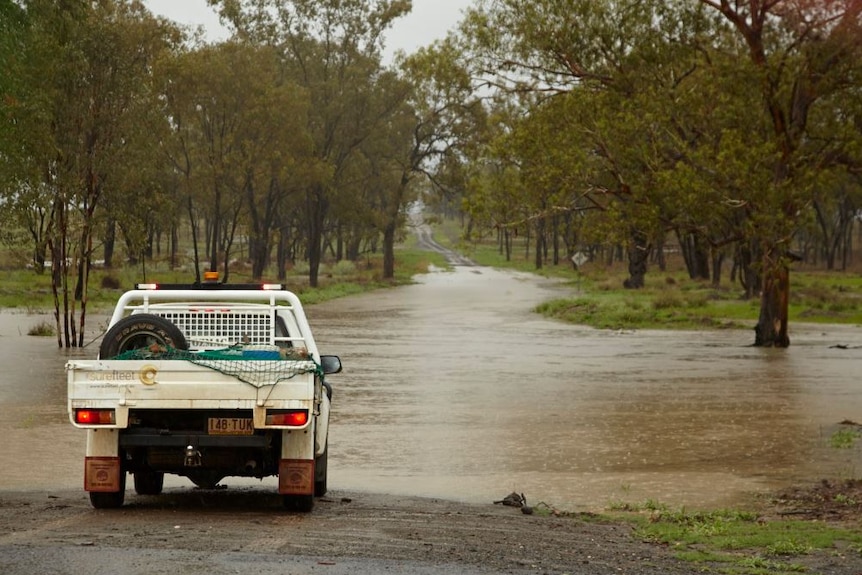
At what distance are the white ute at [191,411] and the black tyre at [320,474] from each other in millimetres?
297

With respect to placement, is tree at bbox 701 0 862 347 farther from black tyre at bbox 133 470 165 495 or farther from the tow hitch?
the tow hitch

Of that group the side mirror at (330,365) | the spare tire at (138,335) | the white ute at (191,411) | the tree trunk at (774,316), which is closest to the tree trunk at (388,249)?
the tree trunk at (774,316)

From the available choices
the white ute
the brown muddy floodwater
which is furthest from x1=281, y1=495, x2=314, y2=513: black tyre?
the brown muddy floodwater

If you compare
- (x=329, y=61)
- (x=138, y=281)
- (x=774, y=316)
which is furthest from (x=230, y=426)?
(x=329, y=61)

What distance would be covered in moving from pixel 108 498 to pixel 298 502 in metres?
1.43

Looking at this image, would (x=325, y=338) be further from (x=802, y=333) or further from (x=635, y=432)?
(x=635, y=432)

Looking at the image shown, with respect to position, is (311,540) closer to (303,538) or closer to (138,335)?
(303,538)

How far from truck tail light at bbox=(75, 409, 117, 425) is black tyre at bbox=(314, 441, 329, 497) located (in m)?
1.88

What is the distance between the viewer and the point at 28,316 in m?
44.5

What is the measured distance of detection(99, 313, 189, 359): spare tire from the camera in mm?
10188

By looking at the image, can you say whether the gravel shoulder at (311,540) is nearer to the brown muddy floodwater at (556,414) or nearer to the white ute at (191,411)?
the white ute at (191,411)

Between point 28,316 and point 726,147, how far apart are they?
25.8m

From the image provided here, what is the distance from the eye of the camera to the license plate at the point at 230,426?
9.55 m

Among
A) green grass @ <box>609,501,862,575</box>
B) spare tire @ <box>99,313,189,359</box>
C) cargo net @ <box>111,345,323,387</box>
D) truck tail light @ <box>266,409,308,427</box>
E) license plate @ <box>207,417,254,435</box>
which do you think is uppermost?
spare tire @ <box>99,313,189,359</box>
